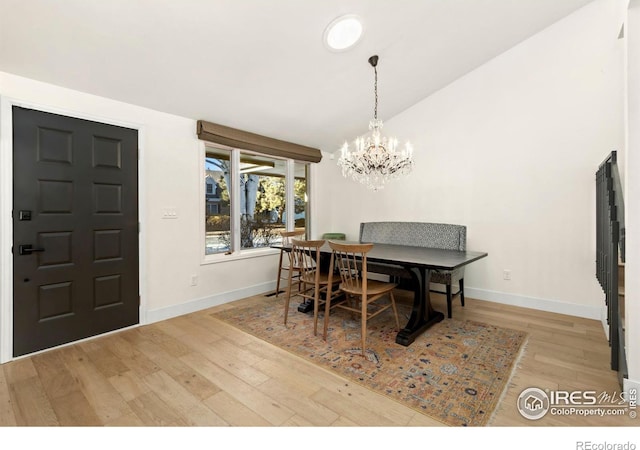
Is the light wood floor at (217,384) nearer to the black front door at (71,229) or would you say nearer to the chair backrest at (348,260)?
the black front door at (71,229)

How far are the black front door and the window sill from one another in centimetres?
83

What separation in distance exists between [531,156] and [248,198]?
11.9 ft

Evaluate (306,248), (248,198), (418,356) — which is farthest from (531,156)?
(248,198)

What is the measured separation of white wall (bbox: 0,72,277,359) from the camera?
2832 millimetres

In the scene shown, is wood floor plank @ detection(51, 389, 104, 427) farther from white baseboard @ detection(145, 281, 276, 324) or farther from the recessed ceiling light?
the recessed ceiling light

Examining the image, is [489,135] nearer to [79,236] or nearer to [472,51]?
[472,51]

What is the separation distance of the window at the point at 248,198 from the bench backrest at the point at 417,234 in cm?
125

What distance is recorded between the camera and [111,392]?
6.47ft

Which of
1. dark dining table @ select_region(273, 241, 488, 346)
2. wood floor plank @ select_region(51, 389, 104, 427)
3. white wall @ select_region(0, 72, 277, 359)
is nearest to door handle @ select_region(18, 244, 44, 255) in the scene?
white wall @ select_region(0, 72, 277, 359)

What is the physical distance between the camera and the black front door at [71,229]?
7.91 ft

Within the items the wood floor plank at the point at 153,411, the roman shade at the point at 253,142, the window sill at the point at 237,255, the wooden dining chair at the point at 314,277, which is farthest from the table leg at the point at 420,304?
the roman shade at the point at 253,142

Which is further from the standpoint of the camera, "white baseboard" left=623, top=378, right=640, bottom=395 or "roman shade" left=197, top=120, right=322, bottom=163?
"roman shade" left=197, top=120, right=322, bottom=163

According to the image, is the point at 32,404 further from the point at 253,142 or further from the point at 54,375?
the point at 253,142
